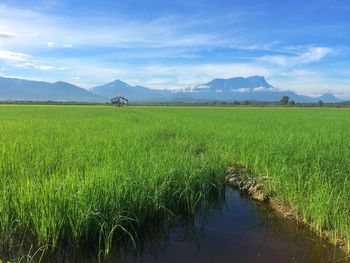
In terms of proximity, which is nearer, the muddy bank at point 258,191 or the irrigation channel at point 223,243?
the irrigation channel at point 223,243

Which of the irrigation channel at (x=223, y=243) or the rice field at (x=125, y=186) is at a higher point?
the rice field at (x=125, y=186)

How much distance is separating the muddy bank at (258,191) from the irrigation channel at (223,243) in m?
0.12

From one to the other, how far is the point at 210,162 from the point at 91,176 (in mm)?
3406

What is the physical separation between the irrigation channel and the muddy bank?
0.12 metres

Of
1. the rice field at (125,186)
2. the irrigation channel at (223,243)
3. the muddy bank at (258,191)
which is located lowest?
the irrigation channel at (223,243)

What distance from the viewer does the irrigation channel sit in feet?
14.8

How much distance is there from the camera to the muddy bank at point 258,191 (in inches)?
214

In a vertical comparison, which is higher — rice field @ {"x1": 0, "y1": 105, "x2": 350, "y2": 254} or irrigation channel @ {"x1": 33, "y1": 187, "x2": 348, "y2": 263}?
rice field @ {"x1": 0, "y1": 105, "x2": 350, "y2": 254}

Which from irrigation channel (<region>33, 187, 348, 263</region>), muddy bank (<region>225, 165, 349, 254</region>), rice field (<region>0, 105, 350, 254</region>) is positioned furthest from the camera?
muddy bank (<region>225, 165, 349, 254</region>)

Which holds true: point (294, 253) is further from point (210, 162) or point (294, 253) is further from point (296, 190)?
point (210, 162)

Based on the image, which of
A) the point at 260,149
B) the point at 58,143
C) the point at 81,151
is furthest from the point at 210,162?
the point at 58,143

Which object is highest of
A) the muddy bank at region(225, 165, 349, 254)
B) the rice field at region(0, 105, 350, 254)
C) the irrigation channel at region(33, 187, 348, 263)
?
the rice field at region(0, 105, 350, 254)

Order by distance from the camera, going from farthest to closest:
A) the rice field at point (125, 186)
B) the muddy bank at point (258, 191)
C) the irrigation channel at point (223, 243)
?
the muddy bank at point (258, 191) < the irrigation channel at point (223, 243) < the rice field at point (125, 186)

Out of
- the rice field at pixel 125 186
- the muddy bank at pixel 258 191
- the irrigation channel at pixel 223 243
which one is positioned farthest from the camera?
the muddy bank at pixel 258 191
